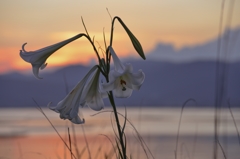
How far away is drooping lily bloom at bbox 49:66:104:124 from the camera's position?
3309 millimetres

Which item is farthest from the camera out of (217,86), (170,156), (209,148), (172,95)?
(172,95)

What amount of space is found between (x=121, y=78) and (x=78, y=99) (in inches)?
11.2

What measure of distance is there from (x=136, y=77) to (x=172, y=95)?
98.3 ft

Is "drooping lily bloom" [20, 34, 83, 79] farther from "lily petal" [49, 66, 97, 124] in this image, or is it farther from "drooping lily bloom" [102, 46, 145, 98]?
"drooping lily bloom" [102, 46, 145, 98]

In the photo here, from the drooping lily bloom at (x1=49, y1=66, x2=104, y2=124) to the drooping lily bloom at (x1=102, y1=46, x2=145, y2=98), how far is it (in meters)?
0.17

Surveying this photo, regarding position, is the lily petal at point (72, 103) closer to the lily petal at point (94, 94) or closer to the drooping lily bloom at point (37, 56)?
the lily petal at point (94, 94)

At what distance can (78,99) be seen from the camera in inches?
132

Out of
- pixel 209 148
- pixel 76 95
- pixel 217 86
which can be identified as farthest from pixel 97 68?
pixel 209 148

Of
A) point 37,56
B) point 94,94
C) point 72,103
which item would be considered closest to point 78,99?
point 72,103

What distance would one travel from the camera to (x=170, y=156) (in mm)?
9727

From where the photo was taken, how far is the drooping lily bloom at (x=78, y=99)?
10.9 feet

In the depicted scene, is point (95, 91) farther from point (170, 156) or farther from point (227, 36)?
point (170, 156)

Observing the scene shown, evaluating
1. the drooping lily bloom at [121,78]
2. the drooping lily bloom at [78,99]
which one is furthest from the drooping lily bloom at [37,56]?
the drooping lily bloom at [121,78]

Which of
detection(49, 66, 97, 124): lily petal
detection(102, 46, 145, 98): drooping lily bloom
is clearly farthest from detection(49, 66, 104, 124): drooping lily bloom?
detection(102, 46, 145, 98): drooping lily bloom
